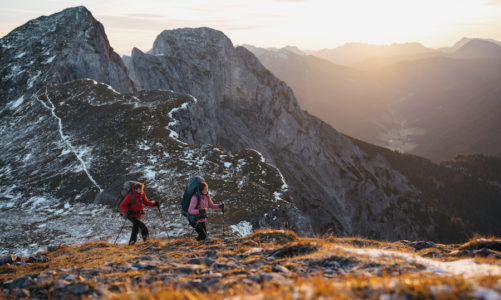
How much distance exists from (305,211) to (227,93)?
200ft

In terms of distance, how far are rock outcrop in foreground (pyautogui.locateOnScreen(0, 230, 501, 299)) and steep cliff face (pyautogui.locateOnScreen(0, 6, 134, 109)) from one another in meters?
67.8

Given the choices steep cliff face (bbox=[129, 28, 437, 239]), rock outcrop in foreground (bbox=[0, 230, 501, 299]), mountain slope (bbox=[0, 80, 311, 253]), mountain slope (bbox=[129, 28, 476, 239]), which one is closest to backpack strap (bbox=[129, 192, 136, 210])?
rock outcrop in foreground (bbox=[0, 230, 501, 299])

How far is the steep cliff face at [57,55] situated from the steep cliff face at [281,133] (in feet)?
88.7

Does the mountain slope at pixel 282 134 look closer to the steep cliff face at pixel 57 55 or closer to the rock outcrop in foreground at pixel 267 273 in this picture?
the steep cliff face at pixel 57 55

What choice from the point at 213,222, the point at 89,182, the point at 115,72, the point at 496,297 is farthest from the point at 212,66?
the point at 496,297

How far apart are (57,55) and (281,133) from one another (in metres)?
86.9

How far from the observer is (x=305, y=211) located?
96.2 meters

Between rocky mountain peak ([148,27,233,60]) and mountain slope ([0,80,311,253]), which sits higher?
rocky mountain peak ([148,27,233,60])

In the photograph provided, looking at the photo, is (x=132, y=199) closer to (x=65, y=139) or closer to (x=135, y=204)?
(x=135, y=204)

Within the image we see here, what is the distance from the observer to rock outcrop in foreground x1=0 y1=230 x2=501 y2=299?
505cm

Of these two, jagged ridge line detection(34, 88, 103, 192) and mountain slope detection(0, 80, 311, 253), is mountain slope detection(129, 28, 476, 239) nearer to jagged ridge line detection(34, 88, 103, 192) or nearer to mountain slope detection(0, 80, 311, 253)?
jagged ridge line detection(34, 88, 103, 192)

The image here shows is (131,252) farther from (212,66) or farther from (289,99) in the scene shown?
(289,99)

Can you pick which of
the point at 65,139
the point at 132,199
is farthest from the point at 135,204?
the point at 65,139

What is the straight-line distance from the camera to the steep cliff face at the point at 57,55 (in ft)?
215
